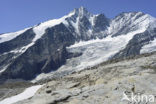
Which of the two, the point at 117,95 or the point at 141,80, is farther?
the point at 141,80

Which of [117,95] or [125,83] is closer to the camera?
[117,95]

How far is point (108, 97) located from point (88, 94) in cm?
179

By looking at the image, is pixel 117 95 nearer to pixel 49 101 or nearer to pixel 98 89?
pixel 98 89

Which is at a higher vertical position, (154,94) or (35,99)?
(35,99)

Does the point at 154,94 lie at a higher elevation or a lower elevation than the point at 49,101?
lower

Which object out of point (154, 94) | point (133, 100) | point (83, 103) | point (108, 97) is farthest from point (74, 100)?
point (154, 94)

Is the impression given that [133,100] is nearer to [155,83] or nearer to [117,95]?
[117,95]

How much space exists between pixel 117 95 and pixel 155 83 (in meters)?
4.48

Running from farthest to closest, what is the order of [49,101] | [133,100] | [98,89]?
[98,89], [49,101], [133,100]

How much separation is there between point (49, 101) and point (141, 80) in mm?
8097

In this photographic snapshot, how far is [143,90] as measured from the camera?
23.4 meters

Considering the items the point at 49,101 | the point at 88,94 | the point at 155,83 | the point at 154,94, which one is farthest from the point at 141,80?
the point at 49,101

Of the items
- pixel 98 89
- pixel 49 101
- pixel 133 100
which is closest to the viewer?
pixel 133 100

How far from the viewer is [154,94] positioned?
22.7m
